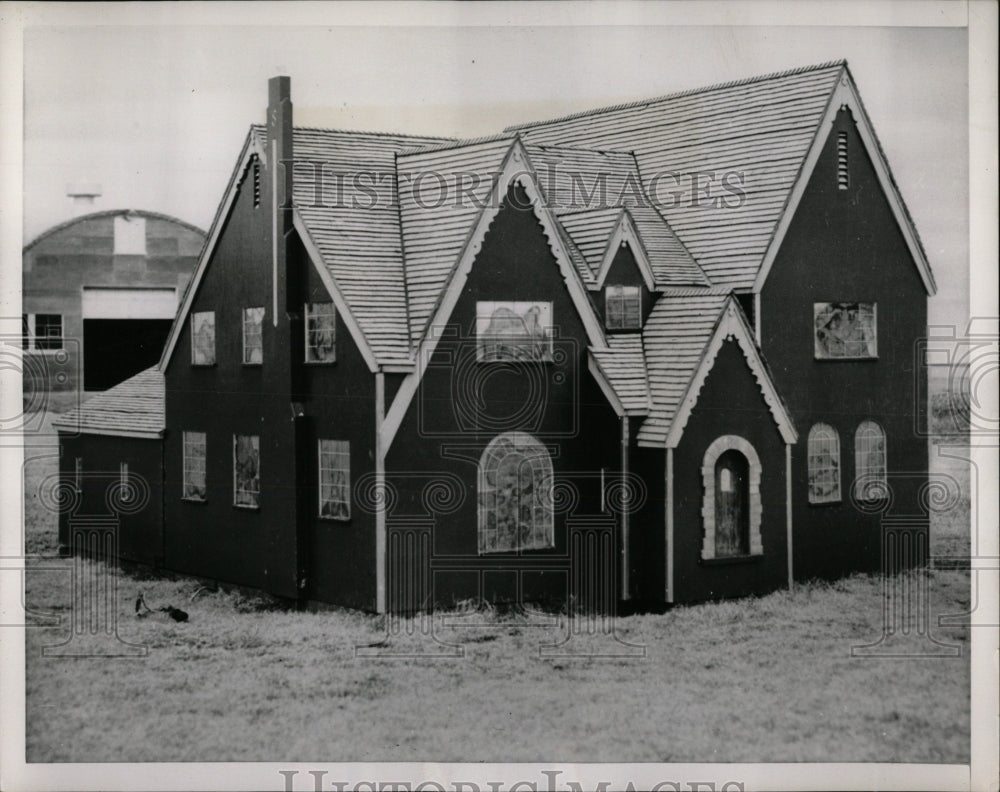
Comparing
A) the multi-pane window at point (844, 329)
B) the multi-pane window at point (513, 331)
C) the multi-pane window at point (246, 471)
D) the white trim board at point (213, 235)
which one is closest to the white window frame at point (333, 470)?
the multi-pane window at point (246, 471)

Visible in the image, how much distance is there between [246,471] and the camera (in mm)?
13938

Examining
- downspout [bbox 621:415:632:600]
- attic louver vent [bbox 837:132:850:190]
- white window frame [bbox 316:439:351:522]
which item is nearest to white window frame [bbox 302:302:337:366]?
white window frame [bbox 316:439:351:522]

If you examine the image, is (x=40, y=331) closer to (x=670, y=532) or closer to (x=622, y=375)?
(x=622, y=375)

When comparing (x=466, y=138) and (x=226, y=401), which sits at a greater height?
(x=466, y=138)

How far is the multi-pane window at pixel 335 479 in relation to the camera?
43.9ft

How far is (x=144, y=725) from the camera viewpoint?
12984mm

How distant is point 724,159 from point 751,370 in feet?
5.71

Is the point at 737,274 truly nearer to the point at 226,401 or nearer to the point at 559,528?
the point at 559,528

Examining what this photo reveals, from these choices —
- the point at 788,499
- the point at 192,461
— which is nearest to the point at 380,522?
the point at 192,461

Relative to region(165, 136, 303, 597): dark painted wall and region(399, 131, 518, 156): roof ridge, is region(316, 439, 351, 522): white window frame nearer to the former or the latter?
region(165, 136, 303, 597): dark painted wall

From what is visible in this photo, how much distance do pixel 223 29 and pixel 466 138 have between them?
6.66 ft

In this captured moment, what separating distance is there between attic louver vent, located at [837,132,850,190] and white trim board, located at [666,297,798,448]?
1344 mm

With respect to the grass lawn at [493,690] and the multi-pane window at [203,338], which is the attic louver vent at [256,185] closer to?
the multi-pane window at [203,338]

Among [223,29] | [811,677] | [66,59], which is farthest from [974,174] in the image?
[66,59]
